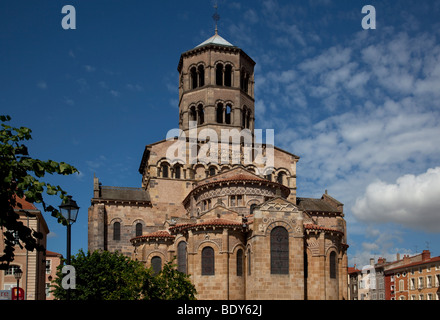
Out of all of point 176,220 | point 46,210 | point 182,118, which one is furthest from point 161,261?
point 46,210

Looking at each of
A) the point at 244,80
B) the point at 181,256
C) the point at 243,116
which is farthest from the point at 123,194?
the point at 244,80

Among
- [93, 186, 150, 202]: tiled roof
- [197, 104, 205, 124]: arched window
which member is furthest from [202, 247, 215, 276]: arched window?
[197, 104, 205, 124]: arched window

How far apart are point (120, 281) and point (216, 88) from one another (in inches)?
1022

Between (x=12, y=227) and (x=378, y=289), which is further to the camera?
(x=378, y=289)

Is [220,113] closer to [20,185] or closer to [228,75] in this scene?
[228,75]

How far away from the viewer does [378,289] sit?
78.3m

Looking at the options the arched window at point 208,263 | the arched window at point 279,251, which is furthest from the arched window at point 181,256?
the arched window at point 279,251

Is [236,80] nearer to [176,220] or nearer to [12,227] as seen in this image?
[176,220]

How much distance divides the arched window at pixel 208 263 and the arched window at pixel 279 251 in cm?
433

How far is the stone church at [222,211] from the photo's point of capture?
122 ft

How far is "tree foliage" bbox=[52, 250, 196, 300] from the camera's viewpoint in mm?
29016

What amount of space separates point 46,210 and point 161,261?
32396 mm

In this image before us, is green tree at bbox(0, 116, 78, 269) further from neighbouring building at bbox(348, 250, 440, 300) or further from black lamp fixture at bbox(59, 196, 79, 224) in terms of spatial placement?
neighbouring building at bbox(348, 250, 440, 300)

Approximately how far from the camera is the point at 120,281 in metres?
35.5
